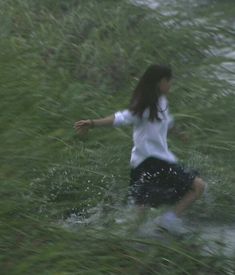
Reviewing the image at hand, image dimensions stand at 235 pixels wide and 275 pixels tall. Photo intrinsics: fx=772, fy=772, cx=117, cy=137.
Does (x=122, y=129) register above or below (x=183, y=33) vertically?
below

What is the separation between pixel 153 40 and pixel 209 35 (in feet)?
1.71

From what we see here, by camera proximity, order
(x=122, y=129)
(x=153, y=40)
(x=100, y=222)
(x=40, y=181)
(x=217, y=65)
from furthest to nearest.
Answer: (x=153, y=40)
(x=217, y=65)
(x=122, y=129)
(x=40, y=181)
(x=100, y=222)

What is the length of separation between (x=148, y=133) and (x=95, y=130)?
1.12 m

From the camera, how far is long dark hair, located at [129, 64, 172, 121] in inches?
175

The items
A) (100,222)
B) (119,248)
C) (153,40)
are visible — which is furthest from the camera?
(153,40)

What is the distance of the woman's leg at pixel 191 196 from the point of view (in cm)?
450

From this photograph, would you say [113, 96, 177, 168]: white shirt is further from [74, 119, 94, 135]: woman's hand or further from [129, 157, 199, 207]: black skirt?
[74, 119, 94, 135]: woman's hand

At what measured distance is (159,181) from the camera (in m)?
4.55

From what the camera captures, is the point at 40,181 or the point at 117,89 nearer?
the point at 40,181

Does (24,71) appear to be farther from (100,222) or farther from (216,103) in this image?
(100,222)

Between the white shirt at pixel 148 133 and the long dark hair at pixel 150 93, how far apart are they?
3cm

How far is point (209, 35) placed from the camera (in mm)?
6918

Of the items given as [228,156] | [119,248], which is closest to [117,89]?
[228,156]

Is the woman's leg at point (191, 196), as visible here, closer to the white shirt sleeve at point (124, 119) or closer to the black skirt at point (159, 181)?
the black skirt at point (159, 181)
